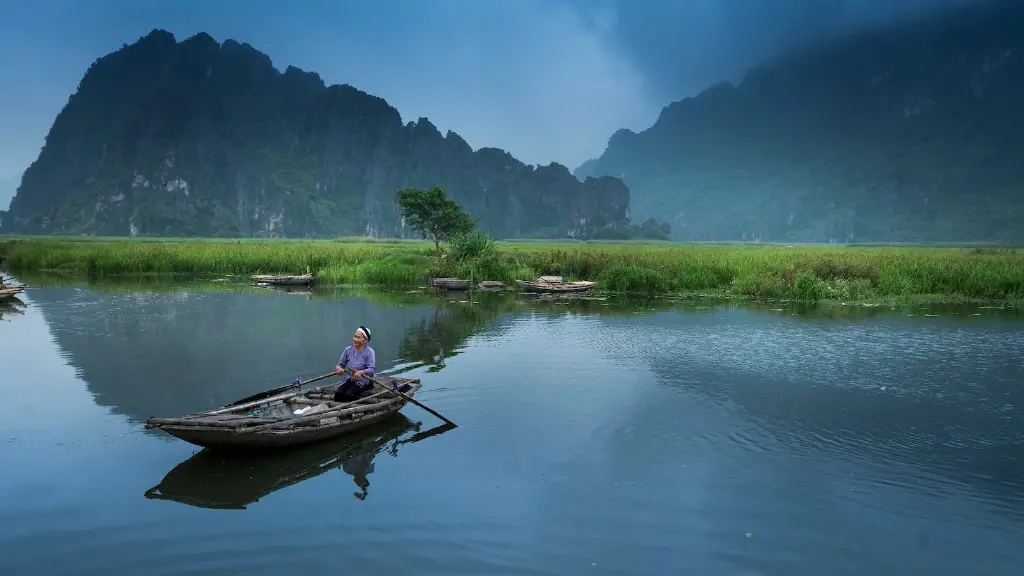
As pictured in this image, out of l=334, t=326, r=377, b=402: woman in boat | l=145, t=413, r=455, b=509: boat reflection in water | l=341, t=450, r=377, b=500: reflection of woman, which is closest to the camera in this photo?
l=145, t=413, r=455, b=509: boat reflection in water

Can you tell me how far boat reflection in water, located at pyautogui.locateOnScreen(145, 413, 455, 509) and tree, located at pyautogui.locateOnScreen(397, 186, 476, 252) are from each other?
3362 centimetres

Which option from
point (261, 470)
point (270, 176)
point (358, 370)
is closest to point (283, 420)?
point (261, 470)

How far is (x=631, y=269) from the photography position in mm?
27688

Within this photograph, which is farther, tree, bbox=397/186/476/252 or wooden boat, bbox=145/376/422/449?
tree, bbox=397/186/476/252

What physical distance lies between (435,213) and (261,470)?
35756 millimetres

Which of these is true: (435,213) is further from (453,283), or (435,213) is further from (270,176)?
(270,176)

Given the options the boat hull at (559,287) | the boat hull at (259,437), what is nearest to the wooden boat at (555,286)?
the boat hull at (559,287)

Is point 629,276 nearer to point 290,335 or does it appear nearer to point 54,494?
point 290,335

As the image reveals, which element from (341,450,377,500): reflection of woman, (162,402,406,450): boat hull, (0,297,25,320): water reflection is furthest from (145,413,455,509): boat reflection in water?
(0,297,25,320): water reflection

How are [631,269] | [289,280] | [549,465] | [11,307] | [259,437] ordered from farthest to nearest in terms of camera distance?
1. [289,280]
2. [631,269]
3. [11,307]
4. [549,465]
5. [259,437]

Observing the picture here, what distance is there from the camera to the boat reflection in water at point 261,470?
21.4ft

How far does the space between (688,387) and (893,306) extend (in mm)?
14273

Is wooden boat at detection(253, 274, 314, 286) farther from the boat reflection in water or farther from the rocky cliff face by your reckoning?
the rocky cliff face

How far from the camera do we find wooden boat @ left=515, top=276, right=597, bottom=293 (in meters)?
26.4
